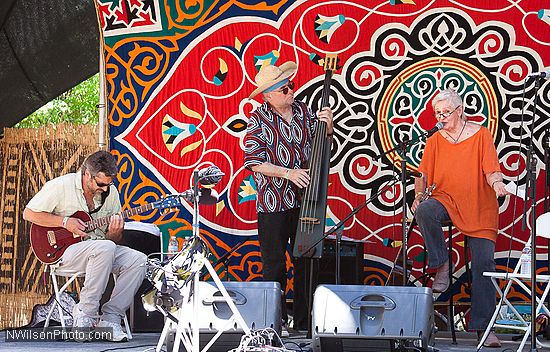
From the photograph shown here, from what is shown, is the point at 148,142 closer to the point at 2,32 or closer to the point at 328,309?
the point at 2,32

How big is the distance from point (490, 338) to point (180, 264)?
2.34 m

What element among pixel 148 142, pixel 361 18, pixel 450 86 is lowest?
pixel 148 142

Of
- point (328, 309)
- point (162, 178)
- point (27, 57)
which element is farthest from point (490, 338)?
point (27, 57)

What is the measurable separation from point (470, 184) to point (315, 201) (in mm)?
1002

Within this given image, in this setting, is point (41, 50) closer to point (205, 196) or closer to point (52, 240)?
point (52, 240)

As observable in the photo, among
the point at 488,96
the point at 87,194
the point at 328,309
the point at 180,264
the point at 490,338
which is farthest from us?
the point at 488,96

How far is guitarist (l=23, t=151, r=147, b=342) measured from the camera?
6402 mm

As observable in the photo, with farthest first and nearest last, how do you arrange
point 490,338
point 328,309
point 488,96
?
point 488,96
point 490,338
point 328,309

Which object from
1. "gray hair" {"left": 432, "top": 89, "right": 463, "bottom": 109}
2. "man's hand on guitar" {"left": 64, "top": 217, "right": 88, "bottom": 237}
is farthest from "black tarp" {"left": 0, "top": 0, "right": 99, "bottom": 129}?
"gray hair" {"left": 432, "top": 89, "right": 463, "bottom": 109}

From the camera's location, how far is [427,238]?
6.36 metres

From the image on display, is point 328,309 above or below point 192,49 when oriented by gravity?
below

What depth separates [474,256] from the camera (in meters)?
6.27

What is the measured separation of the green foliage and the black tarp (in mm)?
9986

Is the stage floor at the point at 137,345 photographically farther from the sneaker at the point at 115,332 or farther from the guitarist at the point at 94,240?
the guitarist at the point at 94,240
